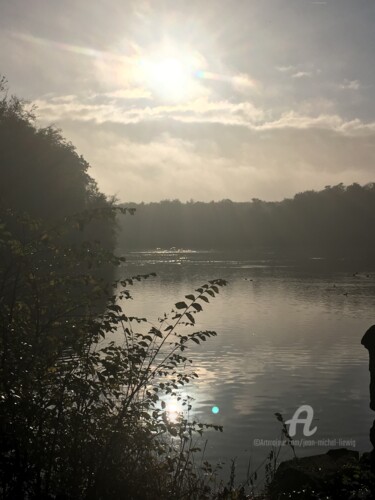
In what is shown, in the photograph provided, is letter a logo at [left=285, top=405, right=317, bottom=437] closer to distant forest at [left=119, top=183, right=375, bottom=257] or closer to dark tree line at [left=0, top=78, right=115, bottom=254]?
dark tree line at [left=0, top=78, right=115, bottom=254]

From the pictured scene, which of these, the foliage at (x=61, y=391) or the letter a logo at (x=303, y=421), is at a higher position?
the foliage at (x=61, y=391)

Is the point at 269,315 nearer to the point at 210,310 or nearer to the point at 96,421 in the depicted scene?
the point at 210,310

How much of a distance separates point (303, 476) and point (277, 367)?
1573 centimetres

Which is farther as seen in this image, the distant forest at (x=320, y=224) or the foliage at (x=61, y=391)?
the distant forest at (x=320, y=224)

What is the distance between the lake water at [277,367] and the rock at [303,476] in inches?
82.7

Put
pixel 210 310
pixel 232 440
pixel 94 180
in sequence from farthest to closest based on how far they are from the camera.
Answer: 1. pixel 94 180
2. pixel 210 310
3. pixel 232 440

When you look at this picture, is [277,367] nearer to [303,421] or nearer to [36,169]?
[303,421]

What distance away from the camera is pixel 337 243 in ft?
535

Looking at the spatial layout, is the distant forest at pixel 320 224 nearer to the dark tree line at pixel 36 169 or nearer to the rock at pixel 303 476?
the dark tree line at pixel 36 169

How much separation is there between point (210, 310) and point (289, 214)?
13865 centimetres

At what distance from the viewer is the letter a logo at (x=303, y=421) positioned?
1739 cm

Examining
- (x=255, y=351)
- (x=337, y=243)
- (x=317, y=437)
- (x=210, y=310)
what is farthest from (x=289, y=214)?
(x=317, y=437)

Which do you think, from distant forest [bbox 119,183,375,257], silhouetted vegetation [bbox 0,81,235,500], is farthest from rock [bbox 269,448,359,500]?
distant forest [bbox 119,183,375,257]

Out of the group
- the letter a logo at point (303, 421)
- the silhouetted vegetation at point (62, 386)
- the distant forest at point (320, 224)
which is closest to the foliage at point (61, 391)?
the silhouetted vegetation at point (62, 386)
